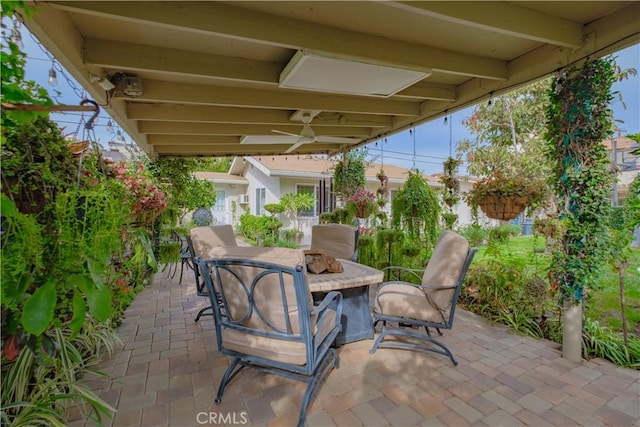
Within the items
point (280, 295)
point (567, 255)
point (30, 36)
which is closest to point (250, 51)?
point (30, 36)

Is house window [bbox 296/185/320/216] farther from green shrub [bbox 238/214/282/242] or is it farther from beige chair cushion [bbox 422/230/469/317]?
beige chair cushion [bbox 422/230/469/317]

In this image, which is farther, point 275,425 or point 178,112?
point 178,112

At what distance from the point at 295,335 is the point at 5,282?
4.54ft

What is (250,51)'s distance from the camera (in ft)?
8.86

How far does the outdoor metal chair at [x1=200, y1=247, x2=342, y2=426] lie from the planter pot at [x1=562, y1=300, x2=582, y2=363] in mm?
2319

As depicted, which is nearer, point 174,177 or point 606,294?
point 606,294

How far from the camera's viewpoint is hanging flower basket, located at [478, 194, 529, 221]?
2.99m

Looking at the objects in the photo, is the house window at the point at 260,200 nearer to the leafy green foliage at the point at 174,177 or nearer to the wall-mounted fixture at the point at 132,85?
the leafy green foliage at the point at 174,177

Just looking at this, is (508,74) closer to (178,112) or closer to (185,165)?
(178,112)

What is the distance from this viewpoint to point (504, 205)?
3.05 metres

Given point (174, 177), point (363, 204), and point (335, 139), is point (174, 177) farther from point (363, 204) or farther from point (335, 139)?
point (363, 204)

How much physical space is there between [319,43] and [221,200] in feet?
41.4

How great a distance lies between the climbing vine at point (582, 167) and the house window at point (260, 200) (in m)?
10.2

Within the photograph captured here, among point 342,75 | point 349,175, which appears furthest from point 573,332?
point 349,175
